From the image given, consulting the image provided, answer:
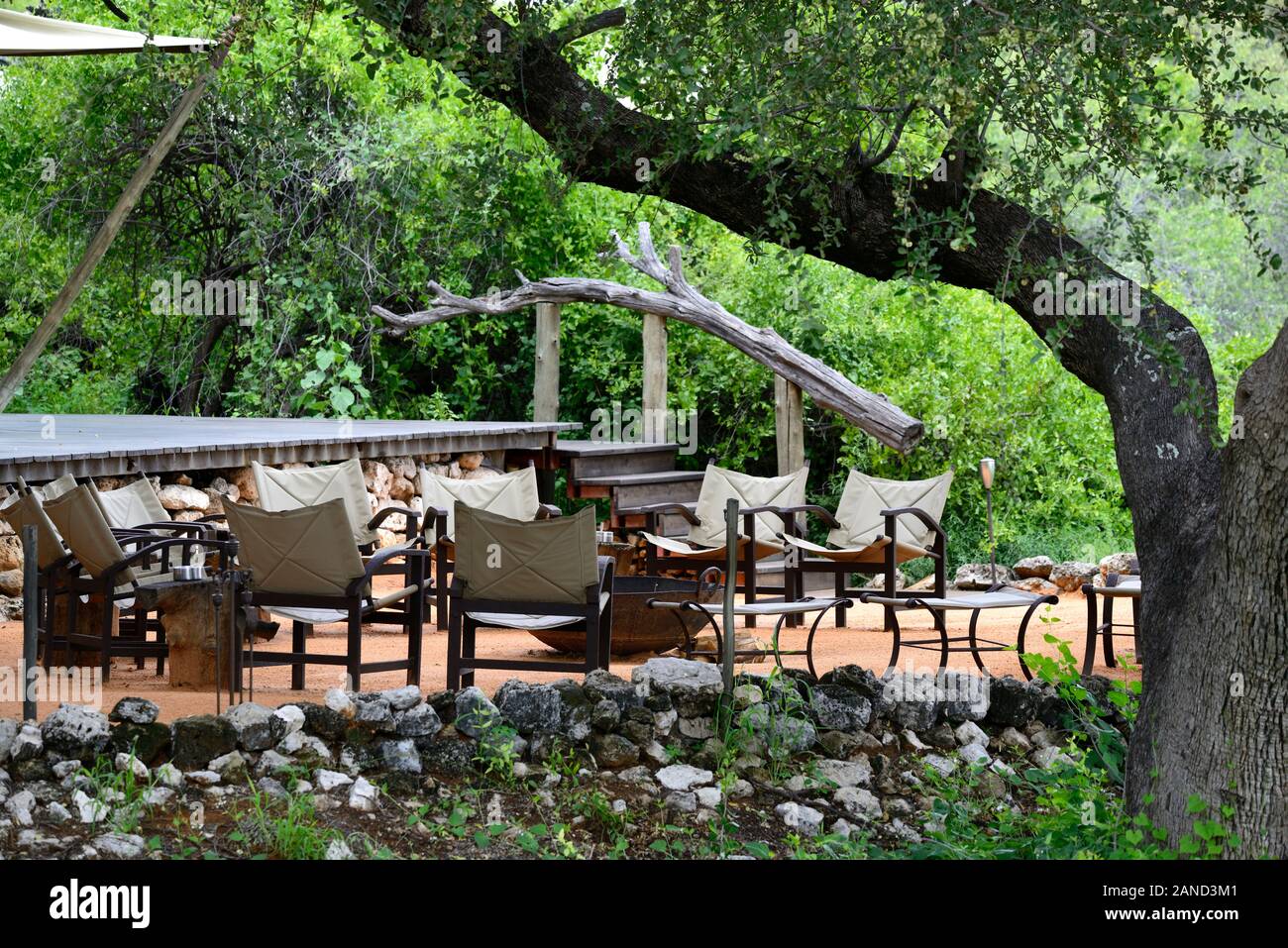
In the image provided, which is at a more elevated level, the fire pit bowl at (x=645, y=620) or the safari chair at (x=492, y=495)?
the safari chair at (x=492, y=495)

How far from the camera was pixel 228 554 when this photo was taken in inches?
231

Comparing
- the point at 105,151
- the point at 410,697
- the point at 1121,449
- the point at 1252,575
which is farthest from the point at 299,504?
the point at 105,151

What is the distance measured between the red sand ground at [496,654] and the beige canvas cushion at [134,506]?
0.77 metres

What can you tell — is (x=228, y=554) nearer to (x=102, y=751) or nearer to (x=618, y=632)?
(x=102, y=751)

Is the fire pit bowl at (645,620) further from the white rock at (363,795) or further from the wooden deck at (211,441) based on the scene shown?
the wooden deck at (211,441)

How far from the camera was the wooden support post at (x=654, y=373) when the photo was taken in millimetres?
11391

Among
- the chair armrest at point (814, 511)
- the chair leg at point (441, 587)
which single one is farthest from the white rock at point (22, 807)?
the chair armrest at point (814, 511)

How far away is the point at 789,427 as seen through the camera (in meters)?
10.5

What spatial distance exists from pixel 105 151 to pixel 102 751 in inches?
415

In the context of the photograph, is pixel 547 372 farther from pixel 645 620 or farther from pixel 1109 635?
pixel 1109 635

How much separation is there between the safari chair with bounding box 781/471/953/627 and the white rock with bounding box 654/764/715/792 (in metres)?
2.46

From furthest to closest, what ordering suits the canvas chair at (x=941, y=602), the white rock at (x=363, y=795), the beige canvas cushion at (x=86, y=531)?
the canvas chair at (x=941, y=602)
the beige canvas cushion at (x=86, y=531)
the white rock at (x=363, y=795)

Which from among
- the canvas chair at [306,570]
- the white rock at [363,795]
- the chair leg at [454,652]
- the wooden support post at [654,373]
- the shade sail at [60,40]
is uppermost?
the shade sail at [60,40]

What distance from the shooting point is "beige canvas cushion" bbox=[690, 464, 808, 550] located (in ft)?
28.8
